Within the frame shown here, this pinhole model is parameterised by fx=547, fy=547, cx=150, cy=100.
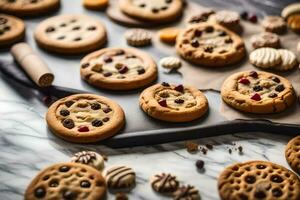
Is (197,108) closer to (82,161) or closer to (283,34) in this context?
(82,161)

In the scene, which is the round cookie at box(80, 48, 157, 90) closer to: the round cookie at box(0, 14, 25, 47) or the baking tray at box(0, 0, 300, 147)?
the baking tray at box(0, 0, 300, 147)

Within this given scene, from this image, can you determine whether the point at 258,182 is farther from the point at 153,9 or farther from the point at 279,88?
the point at 153,9

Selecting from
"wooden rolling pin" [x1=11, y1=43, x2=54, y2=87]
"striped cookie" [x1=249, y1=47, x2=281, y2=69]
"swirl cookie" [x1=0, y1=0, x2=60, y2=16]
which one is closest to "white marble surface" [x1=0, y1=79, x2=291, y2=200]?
"wooden rolling pin" [x1=11, y1=43, x2=54, y2=87]

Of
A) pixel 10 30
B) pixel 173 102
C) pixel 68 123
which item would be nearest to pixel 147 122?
pixel 173 102

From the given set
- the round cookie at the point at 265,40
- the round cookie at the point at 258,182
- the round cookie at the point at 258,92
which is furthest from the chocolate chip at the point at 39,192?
the round cookie at the point at 265,40

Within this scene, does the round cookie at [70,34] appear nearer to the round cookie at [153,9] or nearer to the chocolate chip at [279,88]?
the round cookie at [153,9]

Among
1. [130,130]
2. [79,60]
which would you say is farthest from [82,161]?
[79,60]

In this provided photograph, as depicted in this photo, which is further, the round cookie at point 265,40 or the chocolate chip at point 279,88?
the round cookie at point 265,40
